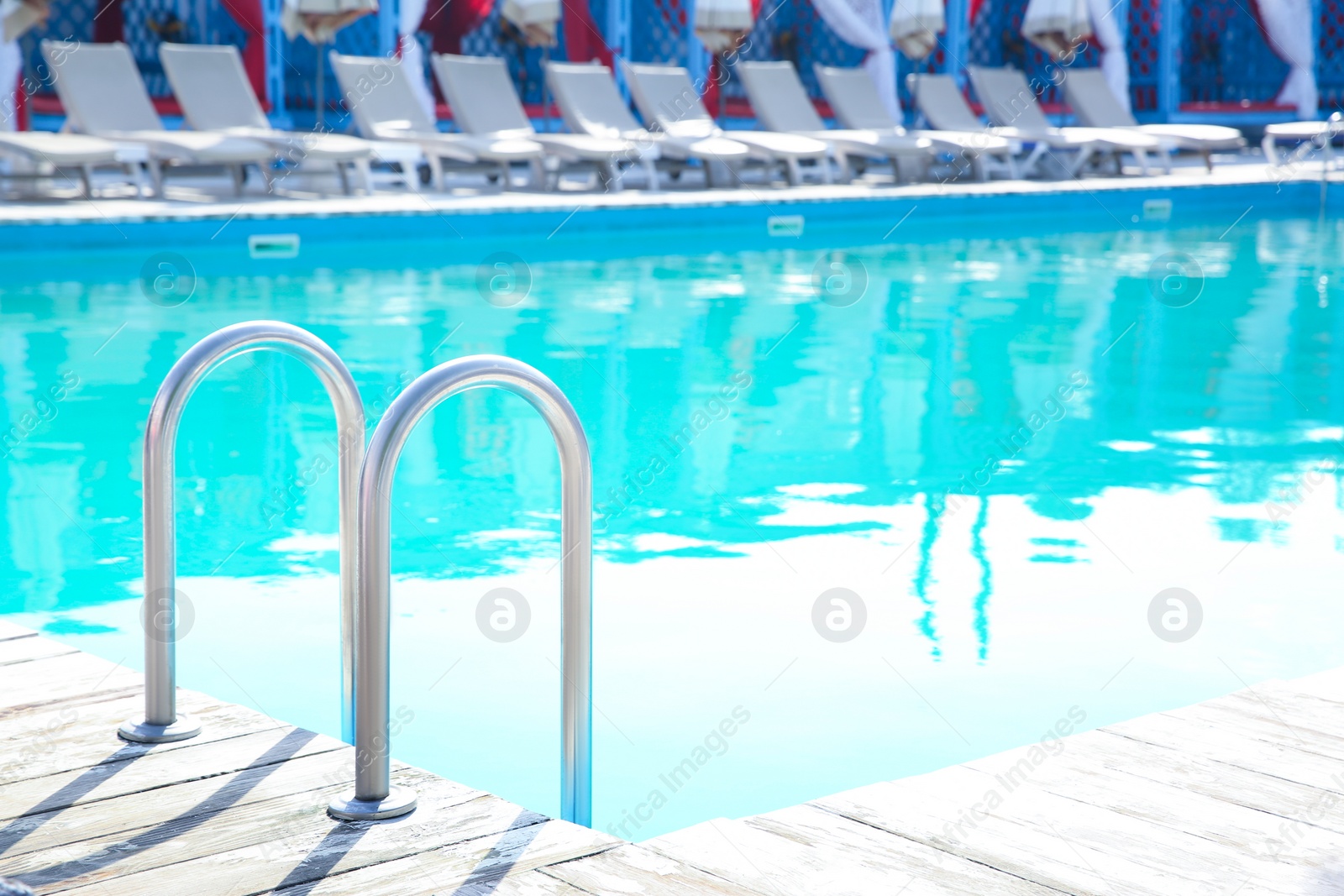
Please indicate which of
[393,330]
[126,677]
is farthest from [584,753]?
[393,330]

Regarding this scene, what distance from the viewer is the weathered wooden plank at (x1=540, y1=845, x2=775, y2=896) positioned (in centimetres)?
180

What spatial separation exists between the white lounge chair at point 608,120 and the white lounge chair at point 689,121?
0.15 metres

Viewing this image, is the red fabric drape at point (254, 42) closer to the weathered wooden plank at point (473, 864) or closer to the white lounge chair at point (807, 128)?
the white lounge chair at point (807, 128)

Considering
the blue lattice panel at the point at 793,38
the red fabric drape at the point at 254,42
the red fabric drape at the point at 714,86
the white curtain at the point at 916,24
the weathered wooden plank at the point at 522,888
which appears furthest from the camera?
the blue lattice panel at the point at 793,38

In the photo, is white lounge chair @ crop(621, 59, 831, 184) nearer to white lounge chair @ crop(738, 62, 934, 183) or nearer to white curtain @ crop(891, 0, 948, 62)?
white lounge chair @ crop(738, 62, 934, 183)

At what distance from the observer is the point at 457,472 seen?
17.3ft

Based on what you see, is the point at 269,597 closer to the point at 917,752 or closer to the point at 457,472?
the point at 457,472

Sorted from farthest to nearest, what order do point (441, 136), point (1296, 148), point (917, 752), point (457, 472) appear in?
point (1296, 148) → point (441, 136) → point (457, 472) → point (917, 752)

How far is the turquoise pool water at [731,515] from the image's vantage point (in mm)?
3473

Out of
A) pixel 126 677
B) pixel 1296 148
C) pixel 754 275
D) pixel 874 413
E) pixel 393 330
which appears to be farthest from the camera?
pixel 1296 148

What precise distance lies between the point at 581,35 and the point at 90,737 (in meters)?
15.7

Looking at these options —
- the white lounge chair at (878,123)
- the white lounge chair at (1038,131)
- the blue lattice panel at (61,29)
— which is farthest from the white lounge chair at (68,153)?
the white lounge chair at (1038,131)

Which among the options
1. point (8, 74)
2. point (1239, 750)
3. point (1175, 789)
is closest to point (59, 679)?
point (1175, 789)

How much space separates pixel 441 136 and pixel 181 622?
8.55 meters
